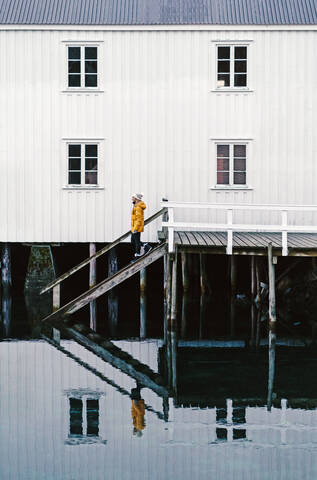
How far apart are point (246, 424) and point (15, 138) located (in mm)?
14388

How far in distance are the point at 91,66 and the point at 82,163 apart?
9.38 feet

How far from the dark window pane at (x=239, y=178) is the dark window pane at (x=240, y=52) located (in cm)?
339

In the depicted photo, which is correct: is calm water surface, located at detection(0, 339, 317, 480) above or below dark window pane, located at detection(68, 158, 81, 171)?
below

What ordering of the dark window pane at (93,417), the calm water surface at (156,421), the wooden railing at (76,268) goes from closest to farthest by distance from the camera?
the calm water surface at (156,421) → the dark window pane at (93,417) → the wooden railing at (76,268)

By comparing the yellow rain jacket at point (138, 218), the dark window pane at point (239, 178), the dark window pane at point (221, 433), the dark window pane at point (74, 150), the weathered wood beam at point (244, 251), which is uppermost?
the dark window pane at point (74, 150)

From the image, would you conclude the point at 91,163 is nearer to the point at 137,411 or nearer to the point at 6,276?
the point at 6,276

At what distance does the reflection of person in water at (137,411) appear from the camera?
15266mm

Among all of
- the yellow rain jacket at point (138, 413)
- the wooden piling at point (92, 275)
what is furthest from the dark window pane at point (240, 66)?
the yellow rain jacket at point (138, 413)

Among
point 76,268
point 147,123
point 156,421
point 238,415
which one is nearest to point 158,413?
point 156,421

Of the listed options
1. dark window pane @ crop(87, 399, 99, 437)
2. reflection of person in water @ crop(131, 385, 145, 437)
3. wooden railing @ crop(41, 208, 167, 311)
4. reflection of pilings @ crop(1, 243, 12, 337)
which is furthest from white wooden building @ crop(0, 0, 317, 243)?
dark window pane @ crop(87, 399, 99, 437)

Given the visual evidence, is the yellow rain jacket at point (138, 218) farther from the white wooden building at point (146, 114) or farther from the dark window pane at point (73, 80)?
the dark window pane at point (73, 80)

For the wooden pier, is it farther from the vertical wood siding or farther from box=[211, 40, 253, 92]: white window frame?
box=[211, 40, 253, 92]: white window frame

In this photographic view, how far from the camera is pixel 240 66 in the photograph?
88.8ft

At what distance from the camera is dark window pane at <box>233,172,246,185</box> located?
2703 centimetres
